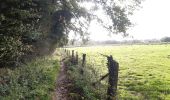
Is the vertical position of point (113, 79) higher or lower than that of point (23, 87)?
higher

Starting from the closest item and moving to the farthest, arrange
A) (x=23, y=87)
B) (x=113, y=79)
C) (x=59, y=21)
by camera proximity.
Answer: (x=113, y=79)
(x=23, y=87)
(x=59, y=21)

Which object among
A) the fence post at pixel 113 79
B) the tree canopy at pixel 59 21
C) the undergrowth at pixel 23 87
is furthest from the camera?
the tree canopy at pixel 59 21

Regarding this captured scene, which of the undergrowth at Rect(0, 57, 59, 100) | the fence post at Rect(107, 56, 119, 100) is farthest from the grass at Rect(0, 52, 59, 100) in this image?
the fence post at Rect(107, 56, 119, 100)

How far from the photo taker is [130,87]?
2248 cm

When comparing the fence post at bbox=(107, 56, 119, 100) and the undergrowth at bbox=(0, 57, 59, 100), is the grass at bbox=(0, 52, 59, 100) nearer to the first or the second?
the undergrowth at bbox=(0, 57, 59, 100)

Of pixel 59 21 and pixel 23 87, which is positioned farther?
pixel 59 21

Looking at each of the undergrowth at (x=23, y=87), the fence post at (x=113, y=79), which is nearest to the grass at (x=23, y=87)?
the undergrowth at (x=23, y=87)

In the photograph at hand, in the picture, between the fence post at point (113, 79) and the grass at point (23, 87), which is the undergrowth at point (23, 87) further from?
the fence post at point (113, 79)

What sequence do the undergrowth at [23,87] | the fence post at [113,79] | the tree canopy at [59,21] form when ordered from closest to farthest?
the fence post at [113,79] → the undergrowth at [23,87] → the tree canopy at [59,21]

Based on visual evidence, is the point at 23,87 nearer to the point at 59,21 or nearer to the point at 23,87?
the point at 23,87

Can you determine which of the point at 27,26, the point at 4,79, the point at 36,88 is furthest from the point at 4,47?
the point at 27,26

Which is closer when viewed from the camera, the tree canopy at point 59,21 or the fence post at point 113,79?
the fence post at point 113,79

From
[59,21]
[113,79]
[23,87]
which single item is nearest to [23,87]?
[23,87]

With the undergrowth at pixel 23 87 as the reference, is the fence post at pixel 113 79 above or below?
above
